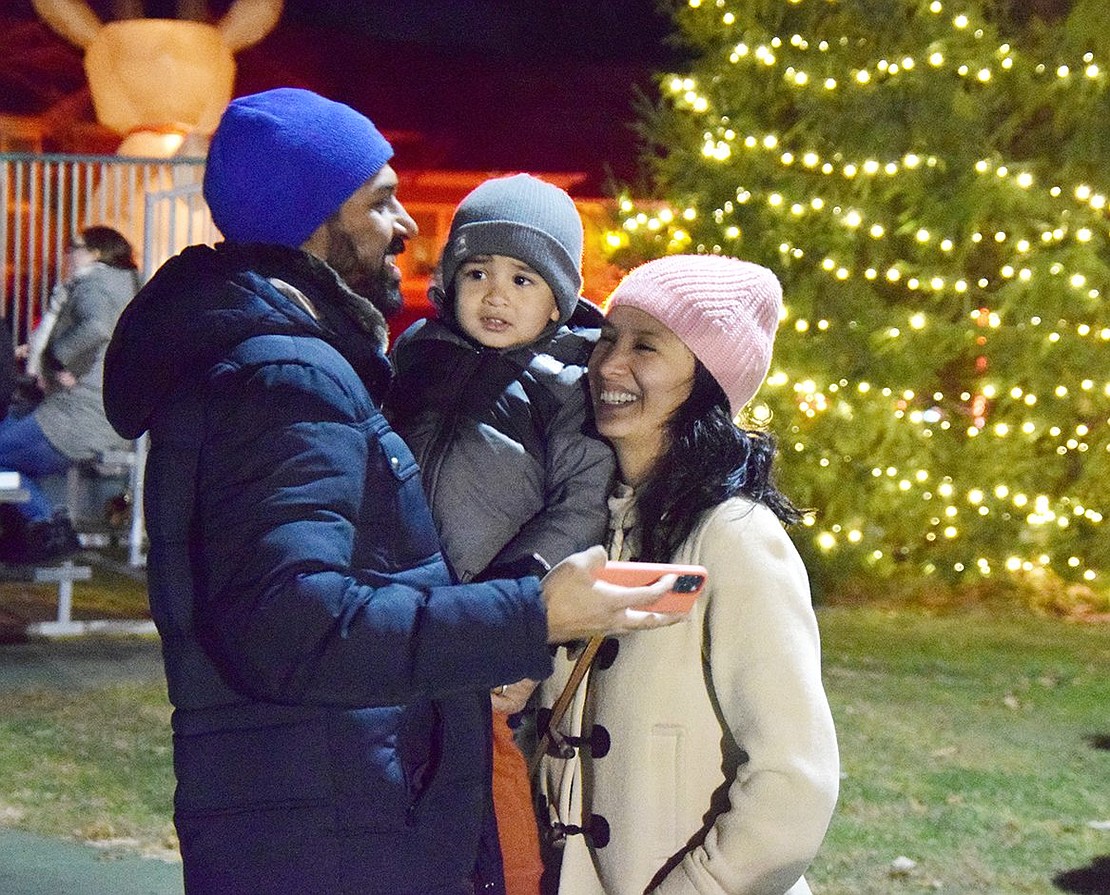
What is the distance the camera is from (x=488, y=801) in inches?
94.8

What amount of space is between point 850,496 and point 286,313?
30.3 feet

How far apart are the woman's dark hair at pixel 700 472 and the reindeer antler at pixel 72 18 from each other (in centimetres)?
1404

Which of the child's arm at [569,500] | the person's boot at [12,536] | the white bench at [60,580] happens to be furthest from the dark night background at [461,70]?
the child's arm at [569,500]

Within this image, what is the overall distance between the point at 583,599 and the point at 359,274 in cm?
58

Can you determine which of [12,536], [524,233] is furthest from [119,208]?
[524,233]

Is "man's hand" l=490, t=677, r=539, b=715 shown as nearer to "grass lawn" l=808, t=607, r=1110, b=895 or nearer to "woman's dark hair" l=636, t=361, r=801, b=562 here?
"woman's dark hair" l=636, t=361, r=801, b=562

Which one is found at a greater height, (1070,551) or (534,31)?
(534,31)

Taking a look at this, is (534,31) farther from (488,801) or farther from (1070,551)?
(488,801)

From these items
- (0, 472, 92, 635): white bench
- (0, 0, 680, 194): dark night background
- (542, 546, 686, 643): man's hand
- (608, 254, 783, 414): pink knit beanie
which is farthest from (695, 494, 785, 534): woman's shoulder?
(0, 0, 680, 194): dark night background

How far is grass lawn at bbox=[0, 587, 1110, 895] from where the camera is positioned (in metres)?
5.91

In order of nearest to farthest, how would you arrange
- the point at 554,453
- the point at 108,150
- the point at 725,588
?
1. the point at 725,588
2. the point at 554,453
3. the point at 108,150

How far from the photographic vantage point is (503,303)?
10.8 feet

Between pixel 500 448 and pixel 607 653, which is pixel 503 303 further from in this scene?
pixel 607 653

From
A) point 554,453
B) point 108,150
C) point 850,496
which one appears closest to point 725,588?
point 554,453
